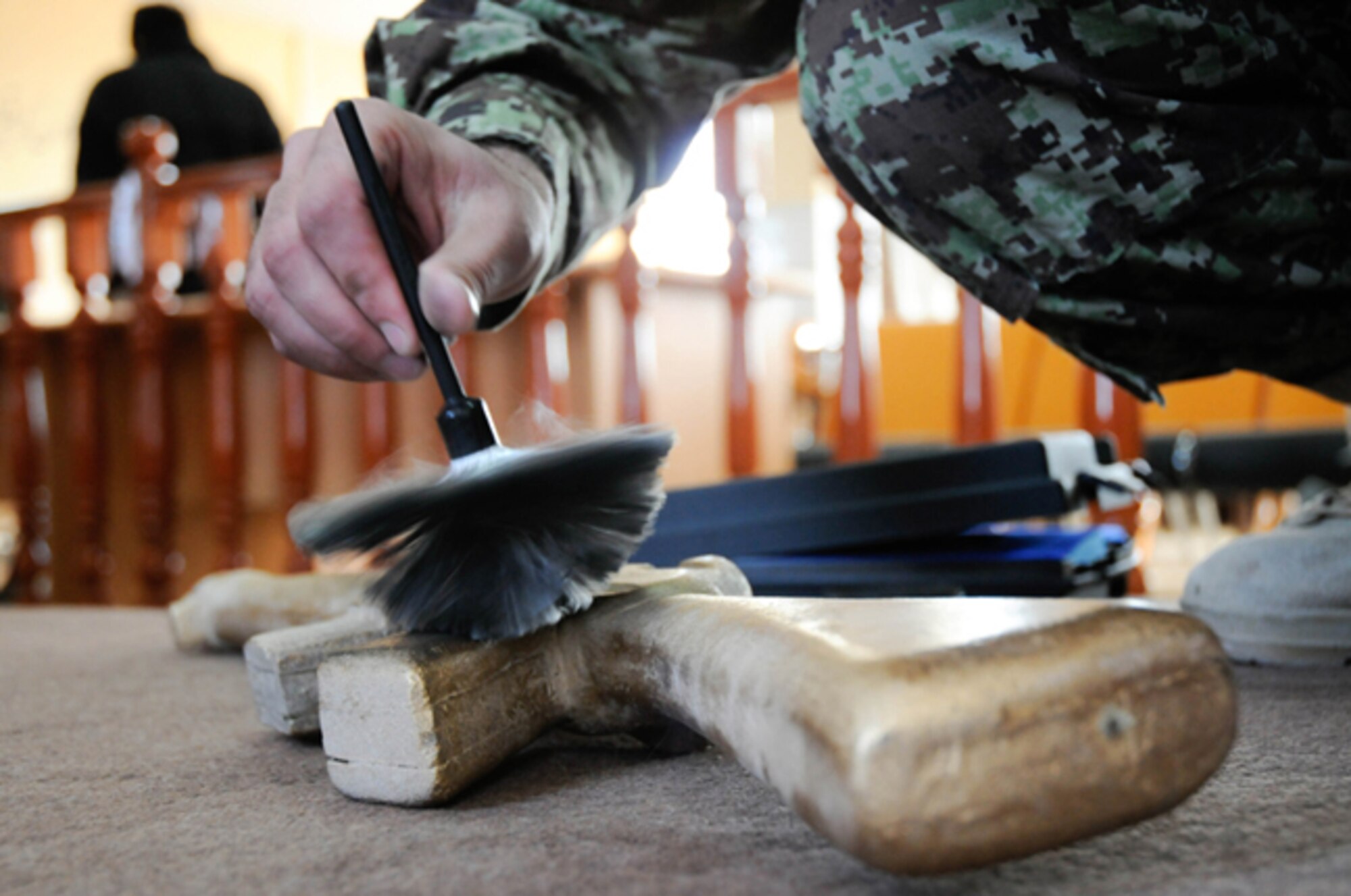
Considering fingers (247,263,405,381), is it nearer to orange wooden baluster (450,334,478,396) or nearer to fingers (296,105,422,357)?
fingers (296,105,422,357)

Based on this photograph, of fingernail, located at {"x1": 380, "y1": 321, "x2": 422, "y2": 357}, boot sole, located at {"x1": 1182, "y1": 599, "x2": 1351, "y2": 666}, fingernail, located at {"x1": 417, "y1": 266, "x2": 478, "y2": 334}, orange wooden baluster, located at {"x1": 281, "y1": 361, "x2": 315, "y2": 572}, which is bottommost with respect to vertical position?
boot sole, located at {"x1": 1182, "y1": 599, "x2": 1351, "y2": 666}

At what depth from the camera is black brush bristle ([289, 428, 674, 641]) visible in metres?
0.42

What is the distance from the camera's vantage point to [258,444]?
2256 millimetres

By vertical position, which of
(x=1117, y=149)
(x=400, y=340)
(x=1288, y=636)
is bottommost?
(x=1288, y=636)

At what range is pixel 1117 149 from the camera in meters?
0.66

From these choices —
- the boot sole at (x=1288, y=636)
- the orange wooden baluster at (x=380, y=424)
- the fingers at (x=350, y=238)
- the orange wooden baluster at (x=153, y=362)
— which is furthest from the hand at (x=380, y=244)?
the orange wooden baluster at (x=153, y=362)

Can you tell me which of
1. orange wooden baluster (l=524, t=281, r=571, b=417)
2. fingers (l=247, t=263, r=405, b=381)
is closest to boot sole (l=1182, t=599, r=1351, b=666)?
fingers (l=247, t=263, r=405, b=381)

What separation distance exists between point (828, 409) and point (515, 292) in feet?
15.0

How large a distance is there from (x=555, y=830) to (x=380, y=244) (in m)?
0.29

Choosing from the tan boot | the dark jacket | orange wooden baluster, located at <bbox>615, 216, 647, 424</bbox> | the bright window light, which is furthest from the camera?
the bright window light

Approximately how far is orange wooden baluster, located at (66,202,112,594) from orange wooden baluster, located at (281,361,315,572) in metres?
0.43

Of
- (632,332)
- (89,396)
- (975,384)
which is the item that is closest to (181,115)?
(89,396)

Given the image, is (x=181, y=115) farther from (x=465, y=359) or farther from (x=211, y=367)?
(x=465, y=359)

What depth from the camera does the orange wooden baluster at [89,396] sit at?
→ 204cm
